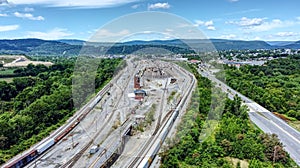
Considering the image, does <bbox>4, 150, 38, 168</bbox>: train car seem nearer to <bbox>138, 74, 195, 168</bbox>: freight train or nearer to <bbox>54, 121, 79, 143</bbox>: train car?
<bbox>54, 121, 79, 143</bbox>: train car

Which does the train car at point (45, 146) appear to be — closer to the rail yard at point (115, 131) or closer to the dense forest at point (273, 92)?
the rail yard at point (115, 131)

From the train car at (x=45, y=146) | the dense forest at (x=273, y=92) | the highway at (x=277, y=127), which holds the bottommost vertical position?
the highway at (x=277, y=127)

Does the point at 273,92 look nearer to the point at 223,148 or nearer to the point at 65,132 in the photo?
the point at 223,148

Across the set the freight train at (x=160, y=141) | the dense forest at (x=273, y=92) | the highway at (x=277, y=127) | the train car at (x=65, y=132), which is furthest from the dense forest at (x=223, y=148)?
the dense forest at (x=273, y=92)

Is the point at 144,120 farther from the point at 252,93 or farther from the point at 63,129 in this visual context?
the point at 252,93

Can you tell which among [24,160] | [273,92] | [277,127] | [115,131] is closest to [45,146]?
[24,160]

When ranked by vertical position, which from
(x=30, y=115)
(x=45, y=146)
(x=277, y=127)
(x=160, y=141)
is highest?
(x=30, y=115)

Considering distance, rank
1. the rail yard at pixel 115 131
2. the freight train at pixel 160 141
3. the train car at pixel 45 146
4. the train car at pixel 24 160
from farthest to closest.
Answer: the train car at pixel 45 146, the rail yard at pixel 115 131, the train car at pixel 24 160, the freight train at pixel 160 141

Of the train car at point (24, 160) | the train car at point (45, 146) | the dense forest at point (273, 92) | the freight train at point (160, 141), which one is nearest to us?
the freight train at point (160, 141)
